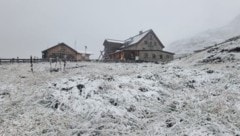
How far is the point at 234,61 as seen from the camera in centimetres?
3066

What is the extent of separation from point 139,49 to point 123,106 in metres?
47.9

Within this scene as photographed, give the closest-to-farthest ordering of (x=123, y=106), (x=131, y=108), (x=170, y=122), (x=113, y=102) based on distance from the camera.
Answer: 1. (x=170, y=122)
2. (x=131, y=108)
3. (x=123, y=106)
4. (x=113, y=102)

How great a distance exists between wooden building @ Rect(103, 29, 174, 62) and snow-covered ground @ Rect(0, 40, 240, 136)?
35.2 meters

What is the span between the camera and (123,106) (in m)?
17.8

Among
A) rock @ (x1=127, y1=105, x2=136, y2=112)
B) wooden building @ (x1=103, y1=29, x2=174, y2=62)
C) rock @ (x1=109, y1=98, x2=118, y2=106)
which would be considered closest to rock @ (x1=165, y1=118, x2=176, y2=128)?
rock @ (x1=127, y1=105, x2=136, y2=112)

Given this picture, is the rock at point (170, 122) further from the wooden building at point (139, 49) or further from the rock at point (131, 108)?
the wooden building at point (139, 49)

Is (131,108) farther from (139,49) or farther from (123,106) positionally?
(139,49)

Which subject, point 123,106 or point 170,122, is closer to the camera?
point 170,122

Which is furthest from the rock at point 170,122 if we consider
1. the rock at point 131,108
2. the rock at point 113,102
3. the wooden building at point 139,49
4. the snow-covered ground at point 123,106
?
the wooden building at point 139,49

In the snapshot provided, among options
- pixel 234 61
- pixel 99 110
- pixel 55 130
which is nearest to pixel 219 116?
pixel 99 110

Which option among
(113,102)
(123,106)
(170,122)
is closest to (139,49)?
(113,102)

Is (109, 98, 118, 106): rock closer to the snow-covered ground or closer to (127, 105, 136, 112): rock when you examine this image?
the snow-covered ground

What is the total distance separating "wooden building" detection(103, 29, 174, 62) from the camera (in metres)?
61.0

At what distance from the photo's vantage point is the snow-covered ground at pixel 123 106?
1449 centimetres
